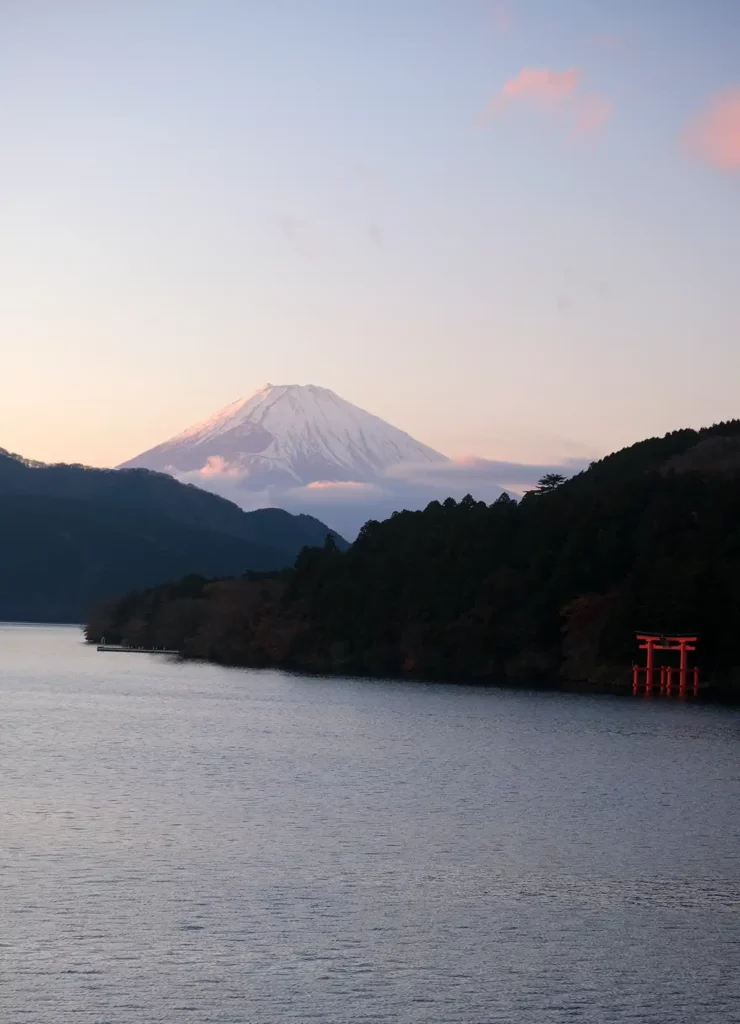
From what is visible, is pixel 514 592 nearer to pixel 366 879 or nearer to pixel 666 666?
pixel 666 666

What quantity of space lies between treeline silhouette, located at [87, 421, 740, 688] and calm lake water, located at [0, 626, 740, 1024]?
38510mm

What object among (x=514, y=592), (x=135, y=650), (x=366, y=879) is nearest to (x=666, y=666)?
(x=514, y=592)

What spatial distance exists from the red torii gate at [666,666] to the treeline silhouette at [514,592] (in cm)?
155

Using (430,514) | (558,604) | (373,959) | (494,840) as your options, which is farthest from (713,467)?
(373,959)

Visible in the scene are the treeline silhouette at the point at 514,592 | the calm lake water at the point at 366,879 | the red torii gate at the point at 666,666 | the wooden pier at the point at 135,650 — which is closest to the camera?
the calm lake water at the point at 366,879

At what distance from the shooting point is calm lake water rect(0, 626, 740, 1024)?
21.7m

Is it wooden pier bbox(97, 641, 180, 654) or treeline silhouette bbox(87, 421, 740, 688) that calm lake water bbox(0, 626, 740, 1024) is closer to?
treeline silhouette bbox(87, 421, 740, 688)

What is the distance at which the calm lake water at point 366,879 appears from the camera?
21.7 m

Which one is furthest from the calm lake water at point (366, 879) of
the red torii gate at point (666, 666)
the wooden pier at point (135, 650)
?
the wooden pier at point (135, 650)

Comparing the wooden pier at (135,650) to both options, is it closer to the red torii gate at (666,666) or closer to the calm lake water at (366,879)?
the red torii gate at (666,666)

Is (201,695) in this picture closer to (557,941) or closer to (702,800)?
(702,800)

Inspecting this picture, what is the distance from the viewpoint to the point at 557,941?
81.7 ft

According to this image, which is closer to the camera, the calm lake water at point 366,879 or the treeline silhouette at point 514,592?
the calm lake water at point 366,879

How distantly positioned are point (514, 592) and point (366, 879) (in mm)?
82317
